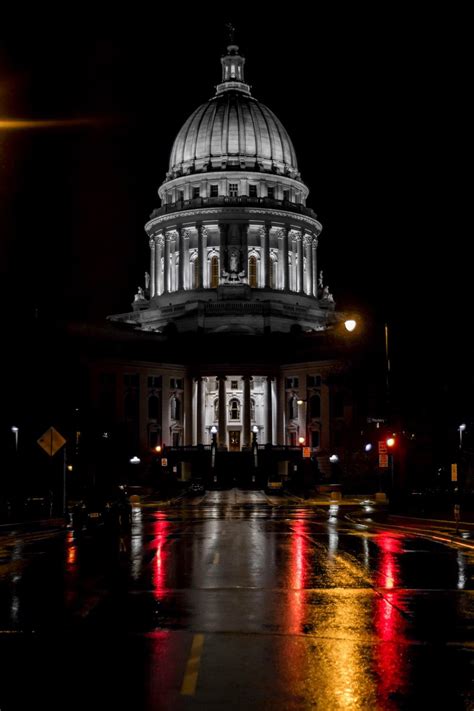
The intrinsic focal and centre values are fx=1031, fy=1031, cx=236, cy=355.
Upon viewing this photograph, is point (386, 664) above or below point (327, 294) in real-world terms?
below

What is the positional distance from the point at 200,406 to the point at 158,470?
2933 centimetres

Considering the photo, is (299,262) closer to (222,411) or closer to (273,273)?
(273,273)

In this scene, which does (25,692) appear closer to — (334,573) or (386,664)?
(386,664)

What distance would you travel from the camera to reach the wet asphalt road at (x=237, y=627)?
1020 cm

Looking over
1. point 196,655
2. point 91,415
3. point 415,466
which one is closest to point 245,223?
point 91,415

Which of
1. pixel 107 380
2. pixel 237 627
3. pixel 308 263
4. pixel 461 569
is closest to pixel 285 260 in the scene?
pixel 308 263

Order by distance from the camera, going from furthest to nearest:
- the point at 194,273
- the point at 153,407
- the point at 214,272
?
the point at 194,273 < the point at 214,272 < the point at 153,407

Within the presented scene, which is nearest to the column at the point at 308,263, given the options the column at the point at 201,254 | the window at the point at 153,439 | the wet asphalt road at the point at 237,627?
the column at the point at 201,254

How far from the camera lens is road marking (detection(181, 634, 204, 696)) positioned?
1030cm

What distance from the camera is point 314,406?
127 metres

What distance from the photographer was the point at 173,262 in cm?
14412

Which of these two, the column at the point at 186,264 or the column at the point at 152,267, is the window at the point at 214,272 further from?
the column at the point at 152,267

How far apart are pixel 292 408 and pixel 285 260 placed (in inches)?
890

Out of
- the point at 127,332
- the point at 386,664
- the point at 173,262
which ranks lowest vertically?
the point at 386,664
